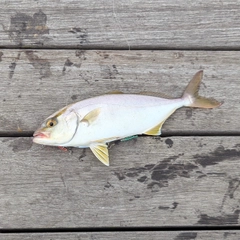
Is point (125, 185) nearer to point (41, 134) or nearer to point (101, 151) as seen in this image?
point (101, 151)

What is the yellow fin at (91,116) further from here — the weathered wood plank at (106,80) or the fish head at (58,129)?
the weathered wood plank at (106,80)

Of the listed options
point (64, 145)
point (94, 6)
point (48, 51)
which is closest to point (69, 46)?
point (48, 51)

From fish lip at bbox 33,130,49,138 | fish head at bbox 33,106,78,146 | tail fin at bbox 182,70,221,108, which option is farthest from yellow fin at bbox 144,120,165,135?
fish lip at bbox 33,130,49,138

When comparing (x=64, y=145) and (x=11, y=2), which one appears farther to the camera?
(x=11, y=2)

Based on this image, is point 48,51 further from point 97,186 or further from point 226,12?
point 226,12

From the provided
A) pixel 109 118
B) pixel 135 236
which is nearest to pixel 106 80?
pixel 109 118

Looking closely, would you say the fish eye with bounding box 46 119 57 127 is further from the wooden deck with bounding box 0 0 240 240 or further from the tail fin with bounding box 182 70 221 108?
the tail fin with bounding box 182 70 221 108
